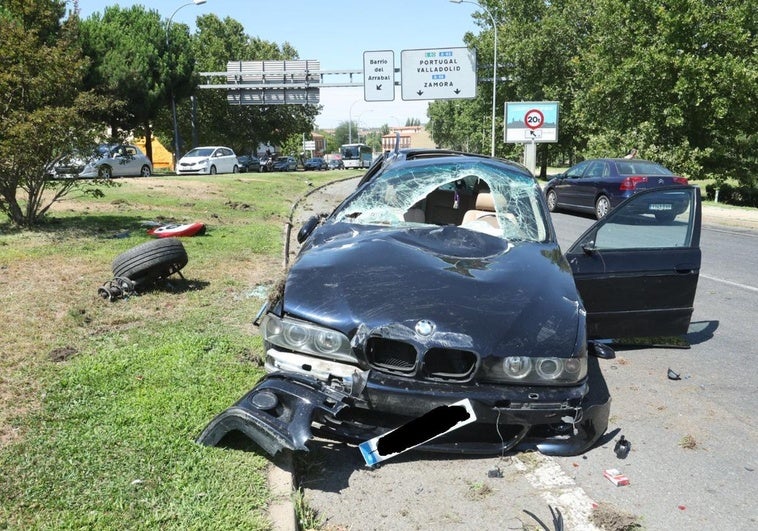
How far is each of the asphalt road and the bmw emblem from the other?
2.52 ft

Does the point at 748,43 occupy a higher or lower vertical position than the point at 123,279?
higher

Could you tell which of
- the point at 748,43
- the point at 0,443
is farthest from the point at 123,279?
the point at 748,43

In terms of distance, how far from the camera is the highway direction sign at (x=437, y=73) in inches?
1266

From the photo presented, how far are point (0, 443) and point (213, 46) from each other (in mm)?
62987

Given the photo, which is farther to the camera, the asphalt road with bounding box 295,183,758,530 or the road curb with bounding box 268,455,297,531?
the asphalt road with bounding box 295,183,758,530

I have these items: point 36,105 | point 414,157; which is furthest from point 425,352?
point 36,105

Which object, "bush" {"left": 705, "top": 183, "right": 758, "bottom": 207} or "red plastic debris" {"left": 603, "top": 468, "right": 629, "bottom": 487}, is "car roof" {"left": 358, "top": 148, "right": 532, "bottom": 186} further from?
"bush" {"left": 705, "top": 183, "right": 758, "bottom": 207}

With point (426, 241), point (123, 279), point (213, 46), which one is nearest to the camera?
point (426, 241)

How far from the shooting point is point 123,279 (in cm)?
613

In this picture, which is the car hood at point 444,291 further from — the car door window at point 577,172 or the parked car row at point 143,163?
the car door window at point 577,172

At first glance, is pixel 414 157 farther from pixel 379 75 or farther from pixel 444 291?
pixel 379 75

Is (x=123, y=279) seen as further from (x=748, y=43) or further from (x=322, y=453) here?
(x=748, y=43)

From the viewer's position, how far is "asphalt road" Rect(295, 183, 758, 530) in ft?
9.45

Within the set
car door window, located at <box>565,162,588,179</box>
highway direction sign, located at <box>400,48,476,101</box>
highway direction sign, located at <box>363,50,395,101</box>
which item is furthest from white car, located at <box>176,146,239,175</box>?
car door window, located at <box>565,162,588,179</box>
